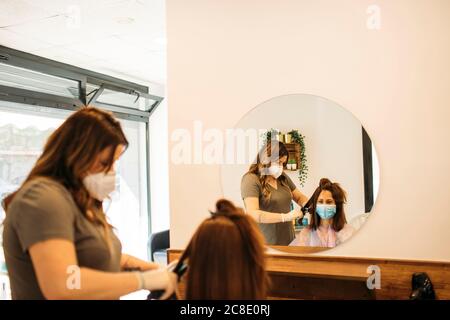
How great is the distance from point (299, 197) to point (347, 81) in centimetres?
64

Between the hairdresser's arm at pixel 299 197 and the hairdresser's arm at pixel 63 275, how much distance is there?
1185 millimetres

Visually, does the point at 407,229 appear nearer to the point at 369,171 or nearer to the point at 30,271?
the point at 369,171

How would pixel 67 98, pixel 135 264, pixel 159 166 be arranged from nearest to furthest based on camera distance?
pixel 135 264 < pixel 67 98 < pixel 159 166

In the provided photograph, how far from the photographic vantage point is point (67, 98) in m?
4.28

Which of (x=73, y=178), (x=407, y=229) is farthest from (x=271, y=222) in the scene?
(x=73, y=178)

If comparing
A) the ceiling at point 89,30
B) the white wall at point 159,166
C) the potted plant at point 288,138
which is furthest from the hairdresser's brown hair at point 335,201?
the white wall at point 159,166

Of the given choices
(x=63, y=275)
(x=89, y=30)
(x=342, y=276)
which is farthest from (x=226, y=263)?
(x=89, y=30)

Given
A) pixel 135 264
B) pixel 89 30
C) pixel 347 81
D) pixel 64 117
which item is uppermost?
pixel 89 30

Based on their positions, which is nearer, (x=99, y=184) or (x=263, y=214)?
(x=99, y=184)

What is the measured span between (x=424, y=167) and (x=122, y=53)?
9.93 feet

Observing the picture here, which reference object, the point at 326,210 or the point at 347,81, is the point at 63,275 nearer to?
the point at 326,210

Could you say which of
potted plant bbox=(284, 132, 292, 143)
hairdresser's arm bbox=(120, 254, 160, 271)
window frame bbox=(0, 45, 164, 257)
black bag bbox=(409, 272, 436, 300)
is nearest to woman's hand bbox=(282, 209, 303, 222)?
potted plant bbox=(284, 132, 292, 143)

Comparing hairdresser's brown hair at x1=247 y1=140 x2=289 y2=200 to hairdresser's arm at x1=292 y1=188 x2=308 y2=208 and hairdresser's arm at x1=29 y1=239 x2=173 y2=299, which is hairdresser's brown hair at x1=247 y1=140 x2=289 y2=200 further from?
hairdresser's arm at x1=29 y1=239 x2=173 y2=299
